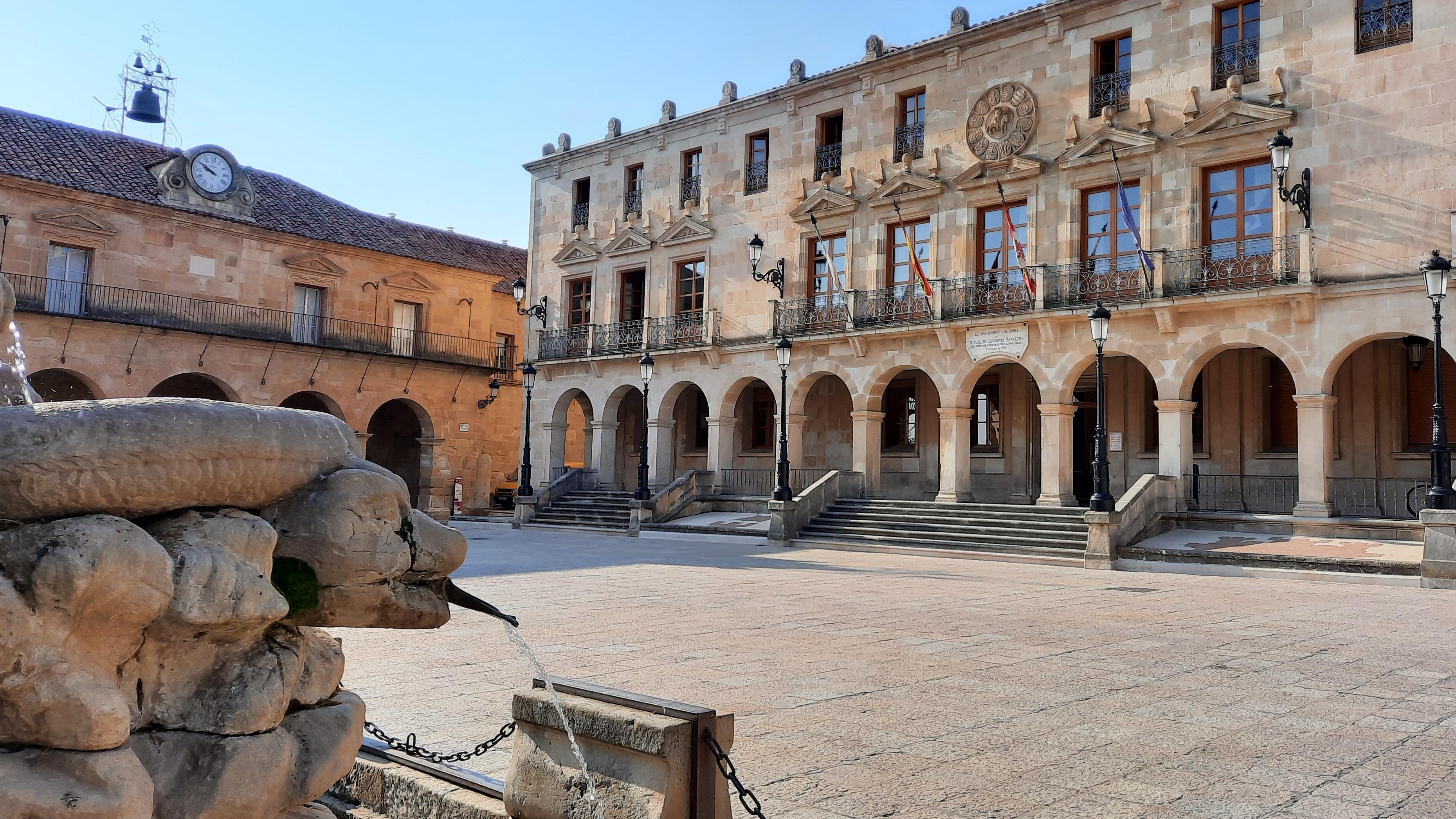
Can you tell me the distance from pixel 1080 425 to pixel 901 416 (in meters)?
4.41

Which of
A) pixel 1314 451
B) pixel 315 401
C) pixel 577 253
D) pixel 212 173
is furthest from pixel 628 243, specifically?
pixel 1314 451

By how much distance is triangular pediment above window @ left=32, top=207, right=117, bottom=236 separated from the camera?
2589 cm

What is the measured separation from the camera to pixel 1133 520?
1692 centimetres

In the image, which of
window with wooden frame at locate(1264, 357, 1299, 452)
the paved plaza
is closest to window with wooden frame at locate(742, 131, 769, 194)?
window with wooden frame at locate(1264, 357, 1299, 452)

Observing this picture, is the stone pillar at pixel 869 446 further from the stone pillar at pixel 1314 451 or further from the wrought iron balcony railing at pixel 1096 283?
the stone pillar at pixel 1314 451

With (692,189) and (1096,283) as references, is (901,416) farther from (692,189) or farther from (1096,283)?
(692,189)

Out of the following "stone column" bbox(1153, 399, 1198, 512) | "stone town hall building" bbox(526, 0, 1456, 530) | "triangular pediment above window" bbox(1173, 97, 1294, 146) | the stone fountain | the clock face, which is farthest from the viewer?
the clock face

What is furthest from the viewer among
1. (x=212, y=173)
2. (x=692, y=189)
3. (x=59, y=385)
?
(x=212, y=173)

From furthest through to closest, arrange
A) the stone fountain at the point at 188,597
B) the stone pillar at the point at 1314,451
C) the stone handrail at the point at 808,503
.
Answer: the stone handrail at the point at 808,503
the stone pillar at the point at 1314,451
the stone fountain at the point at 188,597

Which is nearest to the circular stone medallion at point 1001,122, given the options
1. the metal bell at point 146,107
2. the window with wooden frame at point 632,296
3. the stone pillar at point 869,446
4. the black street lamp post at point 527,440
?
the stone pillar at point 869,446

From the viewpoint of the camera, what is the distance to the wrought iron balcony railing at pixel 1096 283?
1934 cm

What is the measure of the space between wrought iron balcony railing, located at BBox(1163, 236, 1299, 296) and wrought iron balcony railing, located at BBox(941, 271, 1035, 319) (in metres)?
2.83

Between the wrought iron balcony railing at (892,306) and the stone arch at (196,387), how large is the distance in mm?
17410

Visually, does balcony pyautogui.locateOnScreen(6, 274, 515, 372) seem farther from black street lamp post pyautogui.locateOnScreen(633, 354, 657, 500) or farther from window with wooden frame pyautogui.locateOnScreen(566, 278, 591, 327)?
black street lamp post pyautogui.locateOnScreen(633, 354, 657, 500)
